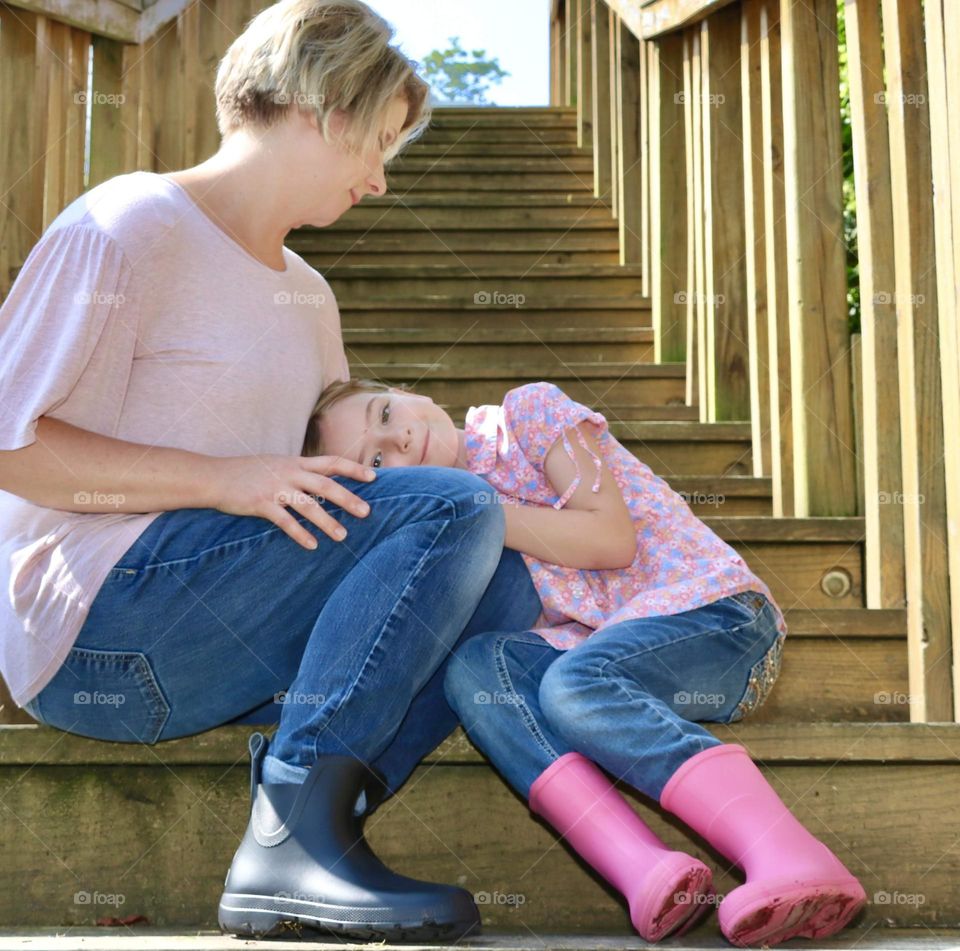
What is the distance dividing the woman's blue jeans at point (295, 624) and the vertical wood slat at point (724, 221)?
1635mm

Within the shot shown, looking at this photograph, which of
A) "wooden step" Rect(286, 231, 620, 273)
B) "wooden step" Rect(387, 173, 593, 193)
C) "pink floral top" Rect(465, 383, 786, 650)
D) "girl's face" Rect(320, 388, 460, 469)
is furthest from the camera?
"wooden step" Rect(387, 173, 593, 193)

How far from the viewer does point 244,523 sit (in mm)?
1334

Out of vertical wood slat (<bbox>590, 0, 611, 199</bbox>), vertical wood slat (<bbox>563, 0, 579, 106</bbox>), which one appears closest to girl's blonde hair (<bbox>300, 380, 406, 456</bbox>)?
vertical wood slat (<bbox>590, 0, 611, 199</bbox>)

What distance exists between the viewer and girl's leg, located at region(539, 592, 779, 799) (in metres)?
1.29

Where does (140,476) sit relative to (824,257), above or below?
below

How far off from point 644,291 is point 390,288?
74 centimetres

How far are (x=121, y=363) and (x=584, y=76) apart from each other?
4657 mm

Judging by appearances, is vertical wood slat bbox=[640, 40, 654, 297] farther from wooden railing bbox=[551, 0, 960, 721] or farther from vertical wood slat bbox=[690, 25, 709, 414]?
vertical wood slat bbox=[690, 25, 709, 414]

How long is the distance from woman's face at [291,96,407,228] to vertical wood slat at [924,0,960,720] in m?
0.74

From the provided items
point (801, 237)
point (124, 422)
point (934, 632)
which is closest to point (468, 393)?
point (801, 237)

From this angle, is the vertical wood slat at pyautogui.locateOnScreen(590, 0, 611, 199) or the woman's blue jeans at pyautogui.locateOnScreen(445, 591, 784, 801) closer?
the woman's blue jeans at pyautogui.locateOnScreen(445, 591, 784, 801)

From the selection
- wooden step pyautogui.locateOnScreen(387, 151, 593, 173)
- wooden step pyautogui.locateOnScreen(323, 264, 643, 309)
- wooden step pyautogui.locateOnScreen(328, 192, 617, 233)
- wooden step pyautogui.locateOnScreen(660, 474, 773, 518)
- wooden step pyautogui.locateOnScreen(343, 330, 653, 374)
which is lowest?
wooden step pyautogui.locateOnScreen(660, 474, 773, 518)

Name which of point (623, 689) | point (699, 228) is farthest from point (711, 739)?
point (699, 228)

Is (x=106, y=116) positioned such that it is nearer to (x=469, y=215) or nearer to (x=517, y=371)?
(x=517, y=371)
